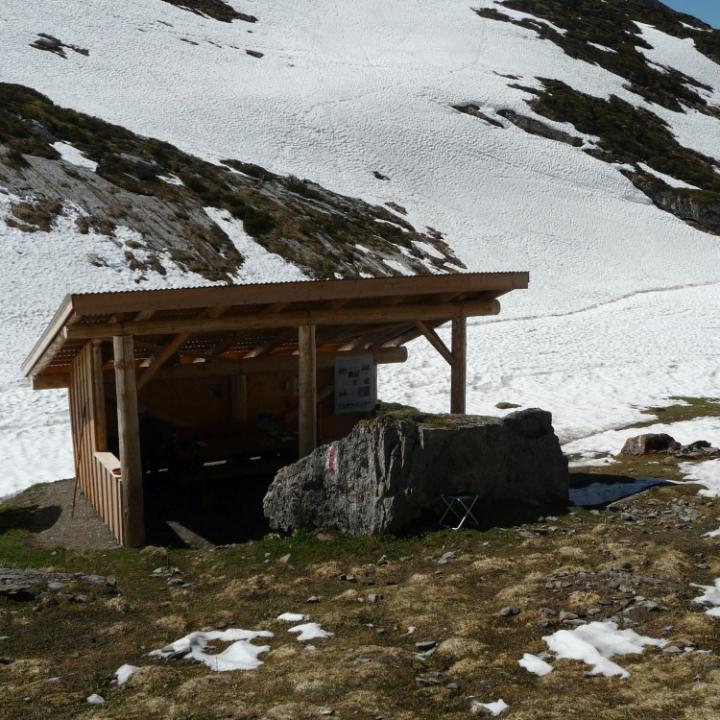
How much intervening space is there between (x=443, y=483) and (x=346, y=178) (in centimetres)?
4827

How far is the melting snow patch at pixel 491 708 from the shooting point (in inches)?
249

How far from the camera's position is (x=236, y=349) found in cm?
1725

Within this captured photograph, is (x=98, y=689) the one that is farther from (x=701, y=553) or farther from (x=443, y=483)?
(x=701, y=553)

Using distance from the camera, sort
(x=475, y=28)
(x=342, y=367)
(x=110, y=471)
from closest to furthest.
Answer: (x=110, y=471) → (x=342, y=367) → (x=475, y=28)

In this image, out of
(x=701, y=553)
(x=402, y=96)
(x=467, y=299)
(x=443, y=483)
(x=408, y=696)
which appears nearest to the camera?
(x=408, y=696)

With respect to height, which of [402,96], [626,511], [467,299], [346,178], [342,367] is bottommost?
[626,511]

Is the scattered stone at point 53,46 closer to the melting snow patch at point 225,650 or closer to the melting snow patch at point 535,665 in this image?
the melting snow patch at point 225,650

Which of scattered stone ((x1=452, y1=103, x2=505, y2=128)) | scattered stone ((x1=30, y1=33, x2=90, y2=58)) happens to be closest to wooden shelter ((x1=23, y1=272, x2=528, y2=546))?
scattered stone ((x1=30, y1=33, x2=90, y2=58))

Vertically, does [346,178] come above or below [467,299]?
above

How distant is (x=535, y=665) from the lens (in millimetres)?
7125

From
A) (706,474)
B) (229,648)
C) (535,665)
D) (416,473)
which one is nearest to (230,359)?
(416,473)

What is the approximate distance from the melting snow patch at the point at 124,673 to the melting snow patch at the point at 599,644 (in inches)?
134

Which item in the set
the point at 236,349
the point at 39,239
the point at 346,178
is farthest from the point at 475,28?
the point at 236,349

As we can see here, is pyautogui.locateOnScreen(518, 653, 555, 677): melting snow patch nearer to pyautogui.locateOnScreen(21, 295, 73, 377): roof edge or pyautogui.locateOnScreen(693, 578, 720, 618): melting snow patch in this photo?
pyautogui.locateOnScreen(693, 578, 720, 618): melting snow patch
